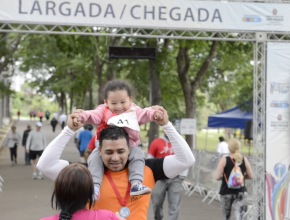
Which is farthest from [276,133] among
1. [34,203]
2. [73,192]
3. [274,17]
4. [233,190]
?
[73,192]

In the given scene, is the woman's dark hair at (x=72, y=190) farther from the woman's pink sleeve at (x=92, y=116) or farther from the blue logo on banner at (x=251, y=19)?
the blue logo on banner at (x=251, y=19)

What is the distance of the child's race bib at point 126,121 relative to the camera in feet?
9.84

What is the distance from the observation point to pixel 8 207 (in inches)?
415

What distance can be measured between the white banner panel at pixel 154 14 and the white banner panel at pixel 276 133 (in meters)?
0.79

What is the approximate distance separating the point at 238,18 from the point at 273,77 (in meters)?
1.29

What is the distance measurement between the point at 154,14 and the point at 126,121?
19.1ft

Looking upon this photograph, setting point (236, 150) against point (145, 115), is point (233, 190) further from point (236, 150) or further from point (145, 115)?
point (145, 115)

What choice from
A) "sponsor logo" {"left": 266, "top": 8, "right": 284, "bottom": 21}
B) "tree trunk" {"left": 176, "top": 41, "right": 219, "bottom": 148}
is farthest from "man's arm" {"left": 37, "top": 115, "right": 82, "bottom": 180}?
"tree trunk" {"left": 176, "top": 41, "right": 219, "bottom": 148}

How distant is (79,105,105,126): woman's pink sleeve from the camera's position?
3022 mm

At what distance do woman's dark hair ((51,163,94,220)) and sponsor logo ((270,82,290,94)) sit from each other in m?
6.92

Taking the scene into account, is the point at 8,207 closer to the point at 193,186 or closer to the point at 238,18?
the point at 193,186

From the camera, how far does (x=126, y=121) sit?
3.03 m

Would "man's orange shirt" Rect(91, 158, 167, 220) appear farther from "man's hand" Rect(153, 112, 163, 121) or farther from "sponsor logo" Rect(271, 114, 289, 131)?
"sponsor logo" Rect(271, 114, 289, 131)

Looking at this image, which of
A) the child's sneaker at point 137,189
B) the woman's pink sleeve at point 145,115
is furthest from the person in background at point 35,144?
the child's sneaker at point 137,189
